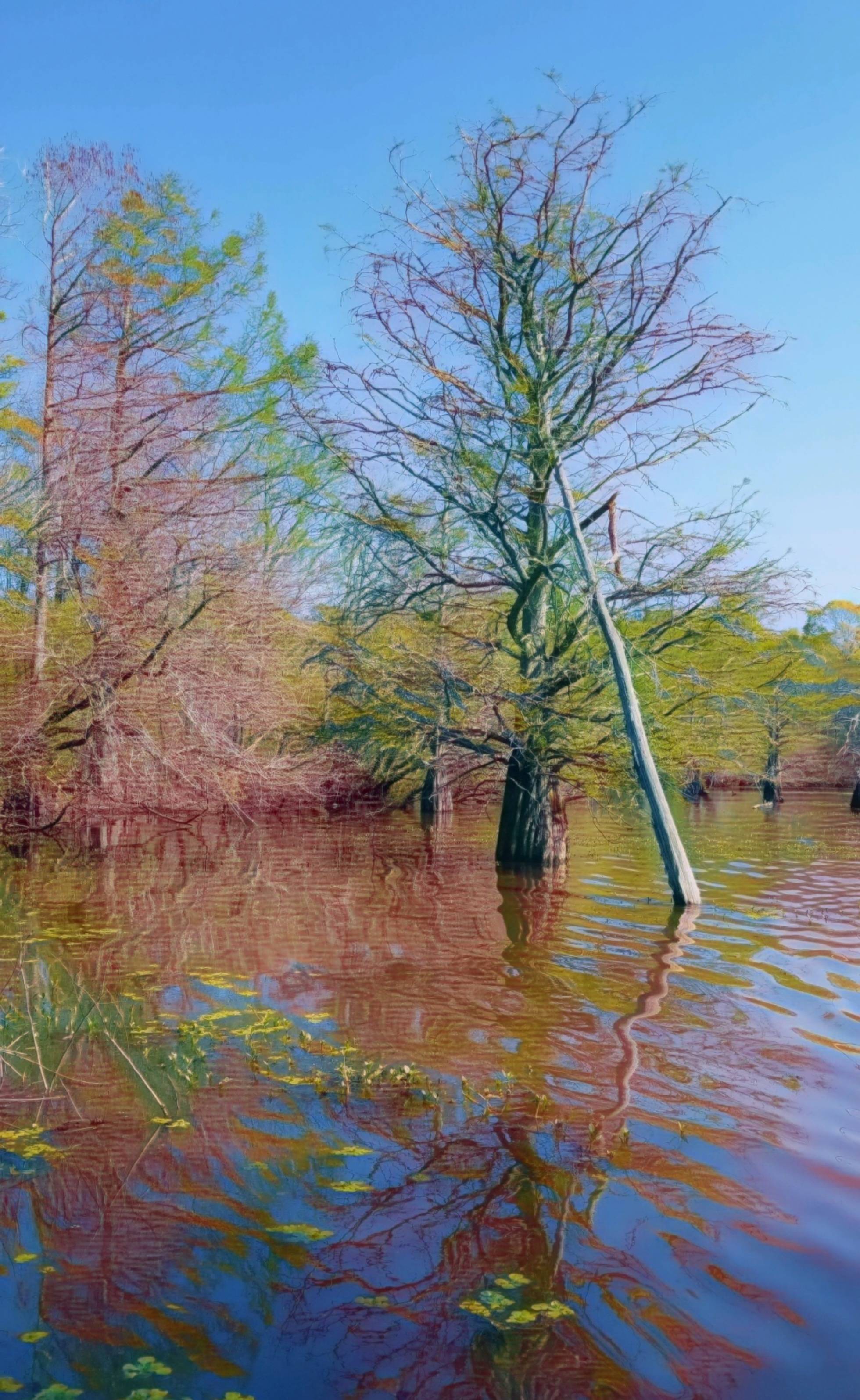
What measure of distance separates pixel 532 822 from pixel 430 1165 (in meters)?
12.3

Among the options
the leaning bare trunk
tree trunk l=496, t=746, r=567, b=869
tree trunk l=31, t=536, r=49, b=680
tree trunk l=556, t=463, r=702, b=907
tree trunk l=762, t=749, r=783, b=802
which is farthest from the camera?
tree trunk l=762, t=749, r=783, b=802

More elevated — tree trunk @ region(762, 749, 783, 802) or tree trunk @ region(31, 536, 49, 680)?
tree trunk @ region(31, 536, 49, 680)

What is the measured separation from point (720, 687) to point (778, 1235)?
1217 cm

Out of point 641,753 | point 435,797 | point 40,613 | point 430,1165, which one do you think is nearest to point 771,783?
point 435,797

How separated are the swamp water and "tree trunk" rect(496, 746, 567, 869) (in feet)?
18.5

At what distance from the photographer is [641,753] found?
14.2m

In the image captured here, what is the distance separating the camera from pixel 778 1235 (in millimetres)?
4492

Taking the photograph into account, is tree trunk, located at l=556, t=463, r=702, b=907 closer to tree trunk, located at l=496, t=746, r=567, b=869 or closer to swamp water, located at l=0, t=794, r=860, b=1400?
swamp water, located at l=0, t=794, r=860, b=1400

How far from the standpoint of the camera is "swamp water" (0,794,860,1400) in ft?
11.8

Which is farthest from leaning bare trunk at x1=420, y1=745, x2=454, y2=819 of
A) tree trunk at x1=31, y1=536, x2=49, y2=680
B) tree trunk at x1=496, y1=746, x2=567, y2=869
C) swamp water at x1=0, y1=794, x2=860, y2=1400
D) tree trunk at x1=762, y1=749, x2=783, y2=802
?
swamp water at x1=0, y1=794, x2=860, y2=1400

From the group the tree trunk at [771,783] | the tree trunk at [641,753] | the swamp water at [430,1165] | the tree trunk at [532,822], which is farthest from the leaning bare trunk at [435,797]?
the swamp water at [430,1165]

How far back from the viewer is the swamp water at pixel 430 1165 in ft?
11.8

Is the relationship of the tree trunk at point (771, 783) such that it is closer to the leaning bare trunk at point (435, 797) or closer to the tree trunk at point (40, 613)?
the leaning bare trunk at point (435, 797)

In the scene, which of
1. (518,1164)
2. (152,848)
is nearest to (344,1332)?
(518,1164)
